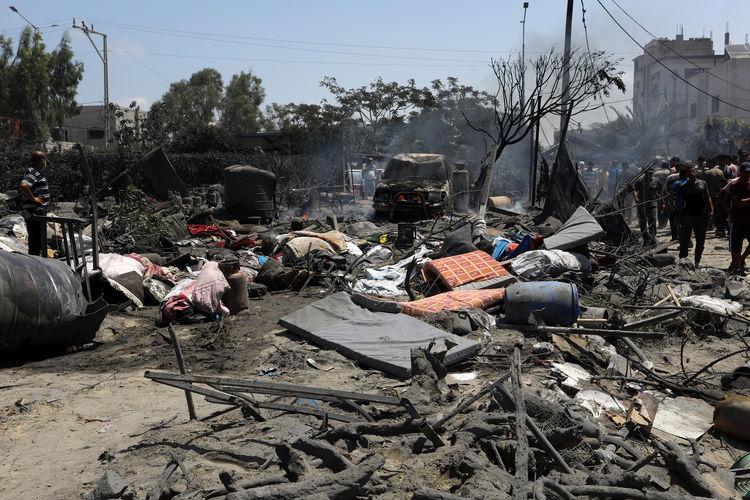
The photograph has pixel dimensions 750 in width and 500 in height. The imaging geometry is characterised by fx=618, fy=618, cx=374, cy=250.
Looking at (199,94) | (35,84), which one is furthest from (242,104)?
(35,84)

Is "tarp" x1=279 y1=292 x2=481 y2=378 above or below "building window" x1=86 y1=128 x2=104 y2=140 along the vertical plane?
below

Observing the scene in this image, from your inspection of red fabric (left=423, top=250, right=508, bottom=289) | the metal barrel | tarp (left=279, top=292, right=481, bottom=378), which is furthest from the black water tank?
the metal barrel

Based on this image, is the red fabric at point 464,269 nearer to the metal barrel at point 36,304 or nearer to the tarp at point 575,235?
the tarp at point 575,235

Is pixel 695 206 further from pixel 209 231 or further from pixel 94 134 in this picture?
pixel 94 134

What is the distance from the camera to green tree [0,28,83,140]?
3397 centimetres

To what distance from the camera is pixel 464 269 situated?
775 centimetres

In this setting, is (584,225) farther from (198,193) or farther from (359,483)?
(198,193)

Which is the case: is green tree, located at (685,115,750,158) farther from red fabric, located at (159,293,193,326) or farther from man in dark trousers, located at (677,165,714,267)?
red fabric, located at (159,293,193,326)

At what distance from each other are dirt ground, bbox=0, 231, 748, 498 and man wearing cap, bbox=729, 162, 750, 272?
10.5 feet

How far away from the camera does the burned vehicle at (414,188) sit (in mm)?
15102

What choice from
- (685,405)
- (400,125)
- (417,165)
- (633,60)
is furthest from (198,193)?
(633,60)

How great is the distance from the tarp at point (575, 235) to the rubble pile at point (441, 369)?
4 centimetres

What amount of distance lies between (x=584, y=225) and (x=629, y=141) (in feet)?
104

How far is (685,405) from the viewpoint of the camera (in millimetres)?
4617
